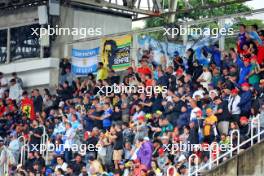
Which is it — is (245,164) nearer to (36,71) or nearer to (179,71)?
(179,71)

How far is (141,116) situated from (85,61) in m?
5.91

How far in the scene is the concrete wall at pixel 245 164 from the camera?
62.7 feet

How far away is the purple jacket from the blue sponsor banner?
6.50m

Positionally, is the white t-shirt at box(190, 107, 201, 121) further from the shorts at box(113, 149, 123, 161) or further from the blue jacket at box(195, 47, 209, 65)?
the shorts at box(113, 149, 123, 161)

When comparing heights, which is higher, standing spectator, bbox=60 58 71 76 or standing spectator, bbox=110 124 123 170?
standing spectator, bbox=60 58 71 76

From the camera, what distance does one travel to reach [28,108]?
28.9m

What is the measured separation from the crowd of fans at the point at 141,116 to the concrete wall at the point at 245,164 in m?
0.48

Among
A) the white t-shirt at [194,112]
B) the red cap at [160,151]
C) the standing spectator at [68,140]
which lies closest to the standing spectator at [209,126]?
the white t-shirt at [194,112]

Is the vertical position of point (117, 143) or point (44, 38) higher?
point (44, 38)

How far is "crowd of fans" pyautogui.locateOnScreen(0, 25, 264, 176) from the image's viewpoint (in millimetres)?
20812

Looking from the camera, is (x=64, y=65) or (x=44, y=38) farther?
(x=44, y=38)

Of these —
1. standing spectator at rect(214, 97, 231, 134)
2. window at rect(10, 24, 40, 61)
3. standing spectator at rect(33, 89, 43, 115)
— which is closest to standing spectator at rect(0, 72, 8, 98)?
window at rect(10, 24, 40, 61)

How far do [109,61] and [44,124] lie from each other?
2814mm

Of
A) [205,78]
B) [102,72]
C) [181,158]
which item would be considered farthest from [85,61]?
[181,158]
